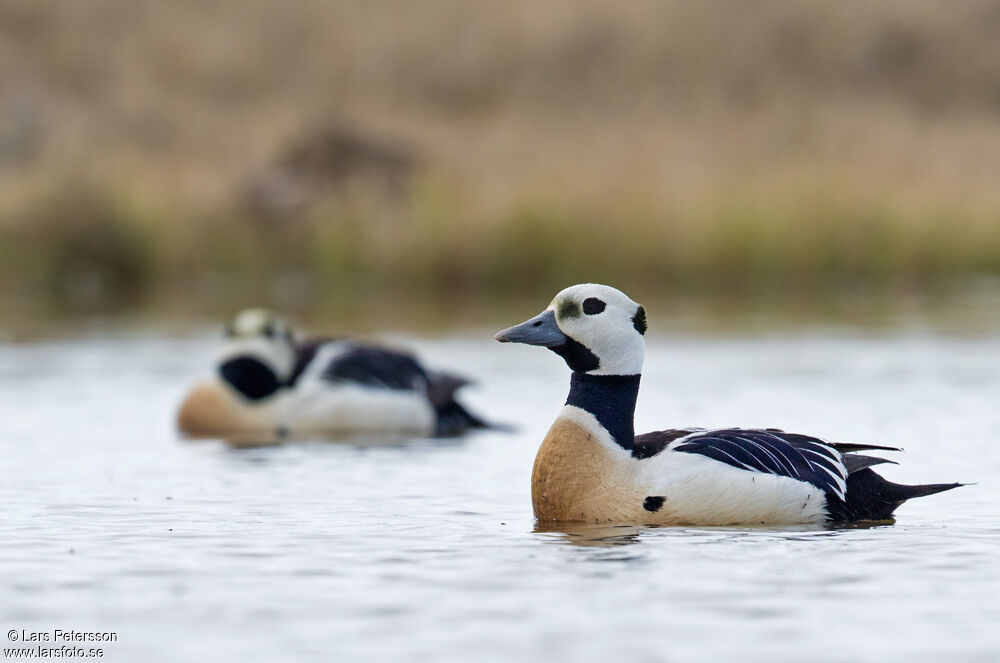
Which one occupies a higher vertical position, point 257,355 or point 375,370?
point 257,355

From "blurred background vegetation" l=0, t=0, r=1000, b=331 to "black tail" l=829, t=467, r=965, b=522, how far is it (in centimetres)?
1186

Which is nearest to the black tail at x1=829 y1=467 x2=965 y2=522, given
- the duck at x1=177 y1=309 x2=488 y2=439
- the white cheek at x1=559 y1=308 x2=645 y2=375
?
the white cheek at x1=559 y1=308 x2=645 y2=375

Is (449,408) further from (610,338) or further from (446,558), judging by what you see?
(446,558)

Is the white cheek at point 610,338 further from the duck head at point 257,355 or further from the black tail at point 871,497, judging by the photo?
the duck head at point 257,355

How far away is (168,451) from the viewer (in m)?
11.3

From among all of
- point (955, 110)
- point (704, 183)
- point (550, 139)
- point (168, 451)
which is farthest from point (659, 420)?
point (955, 110)

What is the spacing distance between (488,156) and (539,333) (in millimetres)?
28451

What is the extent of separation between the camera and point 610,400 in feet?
26.4

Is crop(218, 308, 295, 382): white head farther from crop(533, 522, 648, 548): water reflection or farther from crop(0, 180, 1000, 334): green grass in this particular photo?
crop(0, 180, 1000, 334): green grass

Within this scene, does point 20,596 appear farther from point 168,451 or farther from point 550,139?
point 550,139

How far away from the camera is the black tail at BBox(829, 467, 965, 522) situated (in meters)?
7.81

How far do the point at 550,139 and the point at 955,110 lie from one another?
509 inches

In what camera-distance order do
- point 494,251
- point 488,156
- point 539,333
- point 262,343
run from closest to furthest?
point 539,333
point 262,343
point 494,251
point 488,156

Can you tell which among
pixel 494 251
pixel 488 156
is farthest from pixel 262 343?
pixel 488 156
